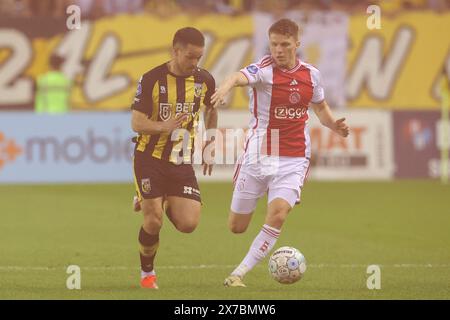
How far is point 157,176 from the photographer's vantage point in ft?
31.8

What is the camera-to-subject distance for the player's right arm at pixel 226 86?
28.5ft

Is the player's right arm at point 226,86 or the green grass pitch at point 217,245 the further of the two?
the green grass pitch at point 217,245

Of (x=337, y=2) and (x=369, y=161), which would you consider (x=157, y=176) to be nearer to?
(x=369, y=161)

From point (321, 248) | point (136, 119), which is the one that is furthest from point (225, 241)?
point (136, 119)

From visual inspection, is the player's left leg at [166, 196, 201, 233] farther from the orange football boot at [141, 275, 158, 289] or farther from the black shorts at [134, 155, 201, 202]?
the orange football boot at [141, 275, 158, 289]

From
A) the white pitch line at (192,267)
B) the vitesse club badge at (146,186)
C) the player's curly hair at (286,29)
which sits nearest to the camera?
the player's curly hair at (286,29)

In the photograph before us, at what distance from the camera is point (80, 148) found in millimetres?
21422

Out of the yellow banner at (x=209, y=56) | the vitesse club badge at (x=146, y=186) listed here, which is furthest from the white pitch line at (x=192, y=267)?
the yellow banner at (x=209, y=56)

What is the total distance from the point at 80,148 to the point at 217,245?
8926 mm

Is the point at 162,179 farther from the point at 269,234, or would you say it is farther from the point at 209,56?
the point at 209,56

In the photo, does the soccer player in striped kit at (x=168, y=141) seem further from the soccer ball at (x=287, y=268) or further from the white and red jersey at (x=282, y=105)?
the soccer ball at (x=287, y=268)

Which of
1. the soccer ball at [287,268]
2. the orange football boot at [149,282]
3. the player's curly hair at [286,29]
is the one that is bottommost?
the orange football boot at [149,282]

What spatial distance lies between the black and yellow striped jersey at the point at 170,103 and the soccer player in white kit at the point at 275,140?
0.41 m

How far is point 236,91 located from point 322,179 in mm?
2656
